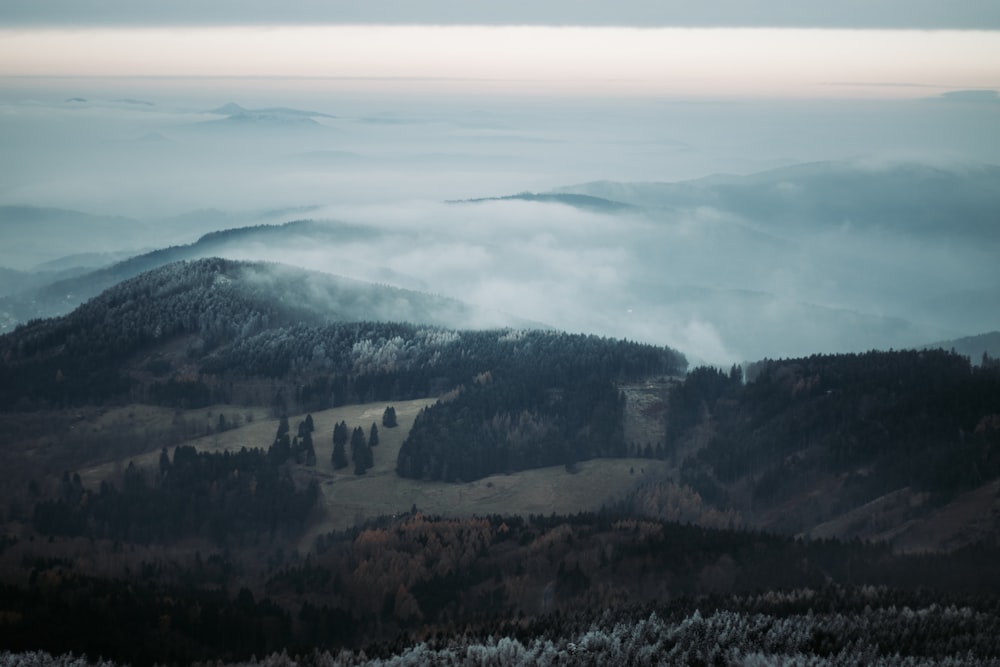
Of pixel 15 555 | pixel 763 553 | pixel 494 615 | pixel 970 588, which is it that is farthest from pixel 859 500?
pixel 15 555

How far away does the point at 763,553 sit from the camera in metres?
138

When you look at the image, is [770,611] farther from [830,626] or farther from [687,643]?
[687,643]

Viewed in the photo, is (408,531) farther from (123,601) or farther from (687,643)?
(687,643)

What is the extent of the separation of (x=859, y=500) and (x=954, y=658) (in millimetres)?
115412

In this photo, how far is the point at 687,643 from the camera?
84.4 meters

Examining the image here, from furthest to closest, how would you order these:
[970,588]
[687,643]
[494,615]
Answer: [494,615], [970,588], [687,643]

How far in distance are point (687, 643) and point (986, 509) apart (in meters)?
85.6

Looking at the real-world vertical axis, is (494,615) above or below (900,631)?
below

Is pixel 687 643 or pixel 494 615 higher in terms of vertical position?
pixel 687 643

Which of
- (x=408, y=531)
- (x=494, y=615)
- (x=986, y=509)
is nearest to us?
(x=494, y=615)

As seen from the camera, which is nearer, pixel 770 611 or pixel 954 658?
pixel 954 658

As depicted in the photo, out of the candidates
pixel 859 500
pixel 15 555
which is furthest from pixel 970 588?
pixel 15 555

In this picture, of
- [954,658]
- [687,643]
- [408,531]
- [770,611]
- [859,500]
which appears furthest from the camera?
[859,500]

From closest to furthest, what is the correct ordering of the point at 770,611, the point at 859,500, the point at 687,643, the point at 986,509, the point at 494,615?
the point at 687,643 < the point at 770,611 < the point at 494,615 < the point at 986,509 < the point at 859,500
